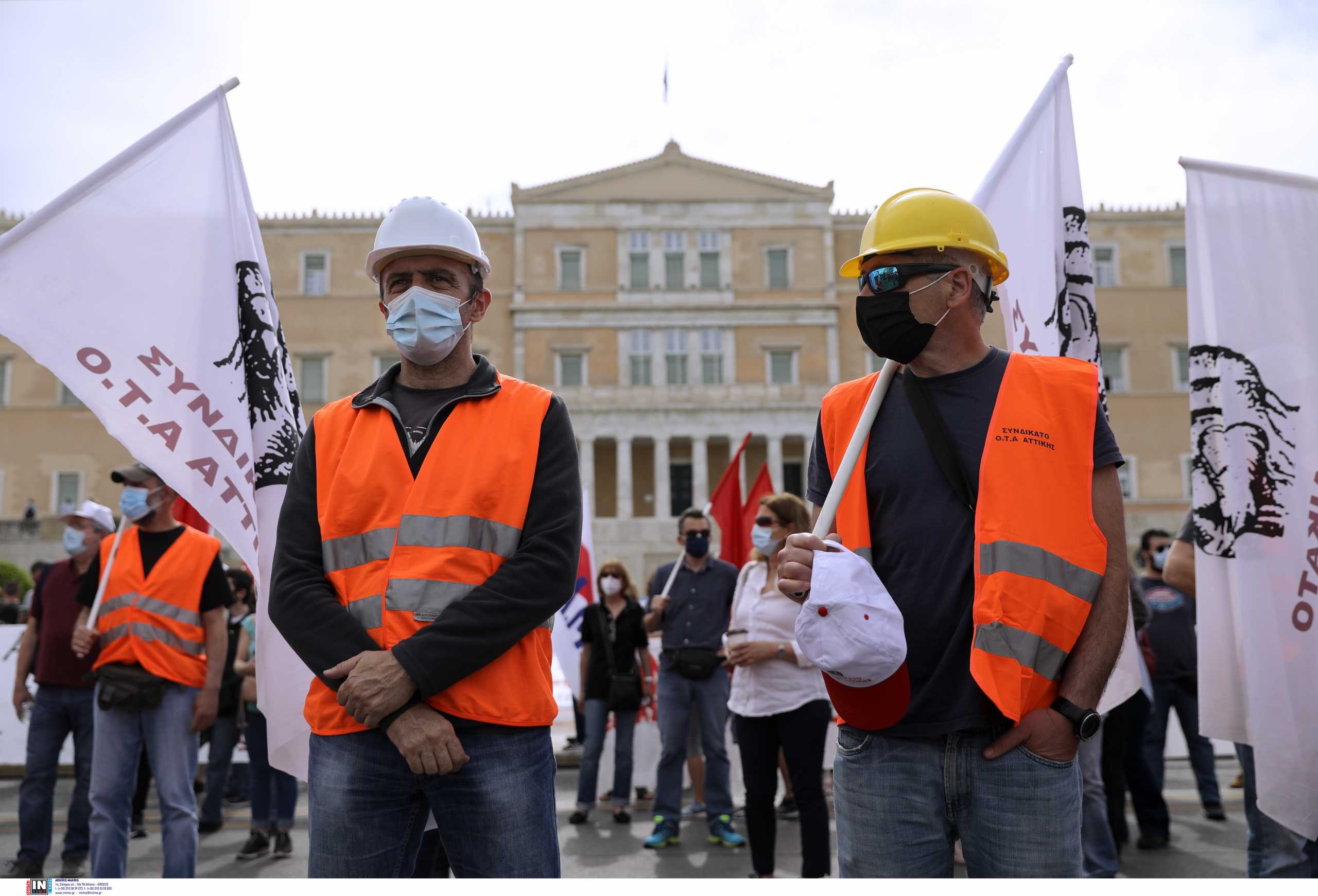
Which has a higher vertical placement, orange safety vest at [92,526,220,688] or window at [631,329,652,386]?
window at [631,329,652,386]

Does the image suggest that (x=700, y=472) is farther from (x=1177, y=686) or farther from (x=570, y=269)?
(x=1177, y=686)

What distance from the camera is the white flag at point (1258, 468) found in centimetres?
372

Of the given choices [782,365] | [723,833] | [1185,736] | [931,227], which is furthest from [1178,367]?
[931,227]

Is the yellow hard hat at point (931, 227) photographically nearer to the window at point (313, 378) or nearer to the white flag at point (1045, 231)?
the white flag at point (1045, 231)

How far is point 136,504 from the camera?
5.35 m

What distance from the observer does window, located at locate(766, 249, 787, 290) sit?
43469 millimetres

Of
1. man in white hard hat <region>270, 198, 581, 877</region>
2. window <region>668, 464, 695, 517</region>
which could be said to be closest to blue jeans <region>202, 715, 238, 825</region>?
man in white hard hat <region>270, 198, 581, 877</region>

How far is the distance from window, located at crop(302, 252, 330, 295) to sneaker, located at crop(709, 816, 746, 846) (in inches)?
1512

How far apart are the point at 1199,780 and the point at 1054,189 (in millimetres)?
4794

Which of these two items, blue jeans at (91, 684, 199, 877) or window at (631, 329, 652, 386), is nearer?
blue jeans at (91, 684, 199, 877)

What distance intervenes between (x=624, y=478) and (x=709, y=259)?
371 inches

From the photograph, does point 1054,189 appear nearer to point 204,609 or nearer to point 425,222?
point 425,222

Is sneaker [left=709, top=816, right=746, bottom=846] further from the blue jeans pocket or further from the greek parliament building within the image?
the greek parliament building

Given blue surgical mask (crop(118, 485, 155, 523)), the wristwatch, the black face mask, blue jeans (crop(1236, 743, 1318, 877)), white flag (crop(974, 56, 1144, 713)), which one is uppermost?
white flag (crop(974, 56, 1144, 713))
